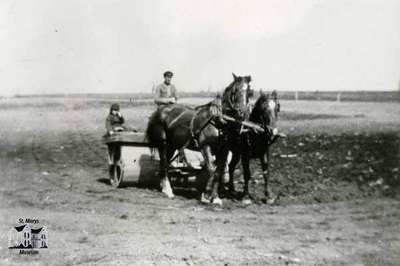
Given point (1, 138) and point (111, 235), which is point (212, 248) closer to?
point (111, 235)

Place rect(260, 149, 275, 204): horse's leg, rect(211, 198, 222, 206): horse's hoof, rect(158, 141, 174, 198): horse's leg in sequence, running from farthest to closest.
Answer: rect(158, 141, 174, 198): horse's leg, rect(260, 149, 275, 204): horse's leg, rect(211, 198, 222, 206): horse's hoof

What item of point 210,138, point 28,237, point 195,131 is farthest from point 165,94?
point 28,237

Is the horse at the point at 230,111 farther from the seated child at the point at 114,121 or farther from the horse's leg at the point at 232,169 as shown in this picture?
the seated child at the point at 114,121

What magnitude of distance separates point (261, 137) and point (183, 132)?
1.45 meters

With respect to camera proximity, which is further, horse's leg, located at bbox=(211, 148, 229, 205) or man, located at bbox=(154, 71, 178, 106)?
man, located at bbox=(154, 71, 178, 106)

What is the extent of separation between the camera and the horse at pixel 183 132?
395 inches

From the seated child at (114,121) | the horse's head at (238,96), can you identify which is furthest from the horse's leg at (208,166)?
the seated child at (114,121)

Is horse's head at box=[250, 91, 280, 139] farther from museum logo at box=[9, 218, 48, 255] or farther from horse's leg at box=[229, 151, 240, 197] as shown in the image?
museum logo at box=[9, 218, 48, 255]

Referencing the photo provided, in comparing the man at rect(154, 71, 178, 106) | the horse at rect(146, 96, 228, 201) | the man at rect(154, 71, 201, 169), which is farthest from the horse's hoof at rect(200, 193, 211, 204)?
the man at rect(154, 71, 178, 106)

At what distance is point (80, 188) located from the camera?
11320mm

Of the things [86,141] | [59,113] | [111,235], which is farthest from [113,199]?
[59,113]

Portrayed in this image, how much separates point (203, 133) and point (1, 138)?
10.6 metres

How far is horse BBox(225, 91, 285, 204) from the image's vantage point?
32.6ft

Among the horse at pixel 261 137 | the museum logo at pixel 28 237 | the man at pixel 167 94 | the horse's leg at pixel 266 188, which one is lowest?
the museum logo at pixel 28 237
